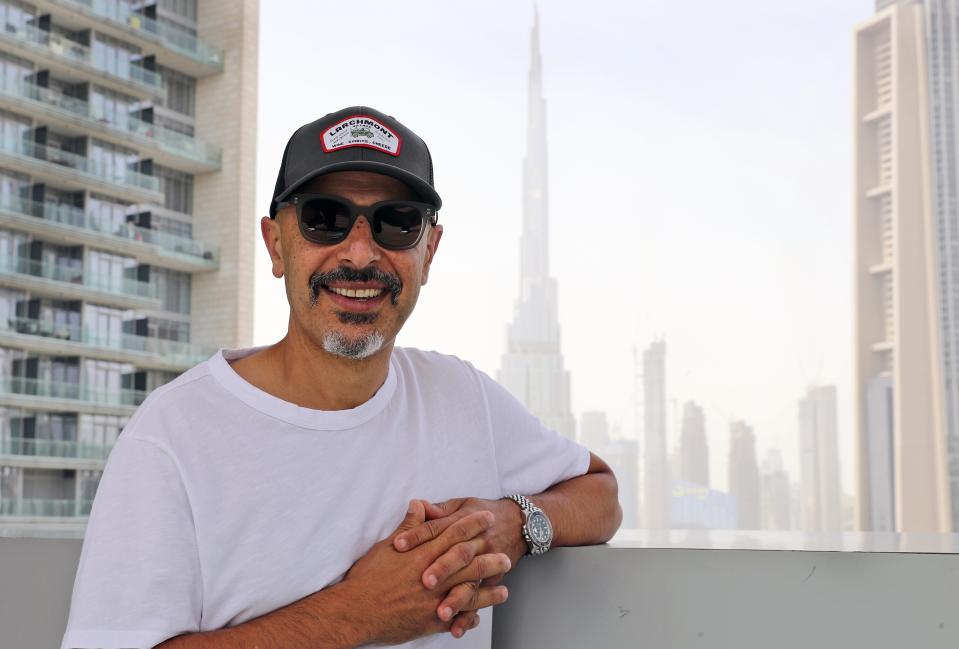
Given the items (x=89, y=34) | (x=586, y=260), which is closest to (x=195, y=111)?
(x=89, y=34)

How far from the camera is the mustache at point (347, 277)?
89 cm

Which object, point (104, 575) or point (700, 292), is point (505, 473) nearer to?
point (104, 575)

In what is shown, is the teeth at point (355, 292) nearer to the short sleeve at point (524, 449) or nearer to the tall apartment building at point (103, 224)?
the short sleeve at point (524, 449)

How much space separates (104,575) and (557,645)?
41 cm

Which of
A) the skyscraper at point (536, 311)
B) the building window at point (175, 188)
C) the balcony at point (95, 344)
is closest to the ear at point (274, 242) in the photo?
the balcony at point (95, 344)

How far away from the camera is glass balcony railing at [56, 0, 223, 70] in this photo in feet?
53.0

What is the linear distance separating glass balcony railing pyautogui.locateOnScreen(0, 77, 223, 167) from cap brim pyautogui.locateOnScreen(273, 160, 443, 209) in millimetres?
14919

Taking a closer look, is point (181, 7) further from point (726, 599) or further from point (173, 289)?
point (726, 599)

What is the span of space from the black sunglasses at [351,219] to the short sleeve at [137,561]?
0.22 meters

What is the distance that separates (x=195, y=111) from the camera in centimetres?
1917

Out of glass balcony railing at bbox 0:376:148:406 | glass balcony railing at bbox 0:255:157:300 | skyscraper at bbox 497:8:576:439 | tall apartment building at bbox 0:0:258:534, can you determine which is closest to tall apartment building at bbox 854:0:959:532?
skyscraper at bbox 497:8:576:439

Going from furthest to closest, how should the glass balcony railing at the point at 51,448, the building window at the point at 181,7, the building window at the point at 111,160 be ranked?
the building window at the point at 181,7
the building window at the point at 111,160
the glass balcony railing at the point at 51,448

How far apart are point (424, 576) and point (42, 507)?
15374 millimetres

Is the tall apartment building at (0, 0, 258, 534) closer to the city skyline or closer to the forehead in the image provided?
the forehead
